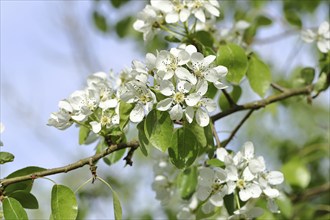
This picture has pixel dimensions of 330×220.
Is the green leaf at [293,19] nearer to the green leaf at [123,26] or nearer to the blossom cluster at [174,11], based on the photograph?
the blossom cluster at [174,11]

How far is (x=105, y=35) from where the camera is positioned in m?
3.15

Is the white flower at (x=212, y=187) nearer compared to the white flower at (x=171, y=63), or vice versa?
the white flower at (x=171, y=63)

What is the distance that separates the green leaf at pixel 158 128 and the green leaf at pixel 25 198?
0.93 ft

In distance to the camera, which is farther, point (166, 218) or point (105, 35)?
point (105, 35)

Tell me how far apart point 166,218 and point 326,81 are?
1.17 m

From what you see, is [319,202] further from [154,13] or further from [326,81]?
[154,13]

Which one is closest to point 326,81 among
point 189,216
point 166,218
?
point 189,216

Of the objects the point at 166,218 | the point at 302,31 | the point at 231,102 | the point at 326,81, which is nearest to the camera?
the point at 231,102

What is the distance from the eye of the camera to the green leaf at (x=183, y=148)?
1.37m

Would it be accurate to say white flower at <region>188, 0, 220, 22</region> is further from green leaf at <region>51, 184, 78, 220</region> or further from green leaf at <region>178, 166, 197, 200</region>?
green leaf at <region>51, 184, 78, 220</region>

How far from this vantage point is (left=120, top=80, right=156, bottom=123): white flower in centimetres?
133

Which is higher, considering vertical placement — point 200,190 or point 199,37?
point 199,37

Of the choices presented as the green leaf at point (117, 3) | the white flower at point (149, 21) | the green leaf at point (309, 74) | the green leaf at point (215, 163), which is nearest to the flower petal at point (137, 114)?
the green leaf at point (215, 163)

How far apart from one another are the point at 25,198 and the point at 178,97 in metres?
0.40
